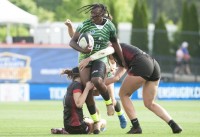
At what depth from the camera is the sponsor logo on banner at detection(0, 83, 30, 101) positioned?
34.0m

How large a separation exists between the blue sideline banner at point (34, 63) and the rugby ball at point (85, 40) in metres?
21.7

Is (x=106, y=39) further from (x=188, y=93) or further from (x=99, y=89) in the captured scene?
(x=188, y=93)

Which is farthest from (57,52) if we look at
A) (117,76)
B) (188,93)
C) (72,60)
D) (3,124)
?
(117,76)

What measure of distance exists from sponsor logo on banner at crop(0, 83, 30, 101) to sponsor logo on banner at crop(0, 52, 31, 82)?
3.60 metres

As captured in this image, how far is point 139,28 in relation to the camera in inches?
1973

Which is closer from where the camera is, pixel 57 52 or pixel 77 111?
pixel 77 111

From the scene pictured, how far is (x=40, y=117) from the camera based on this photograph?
2242 cm

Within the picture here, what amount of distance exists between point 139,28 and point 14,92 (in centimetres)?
1719

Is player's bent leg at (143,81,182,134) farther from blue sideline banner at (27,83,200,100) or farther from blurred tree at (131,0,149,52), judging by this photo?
blurred tree at (131,0,149,52)

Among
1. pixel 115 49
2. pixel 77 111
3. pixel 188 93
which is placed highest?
pixel 115 49

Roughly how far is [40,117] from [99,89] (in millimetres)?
6552

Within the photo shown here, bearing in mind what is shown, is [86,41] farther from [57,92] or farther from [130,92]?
[57,92]

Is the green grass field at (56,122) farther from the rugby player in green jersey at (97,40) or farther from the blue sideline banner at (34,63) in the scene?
the blue sideline banner at (34,63)

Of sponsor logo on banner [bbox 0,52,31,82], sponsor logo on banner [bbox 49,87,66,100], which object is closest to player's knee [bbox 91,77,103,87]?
sponsor logo on banner [bbox 49,87,66,100]
